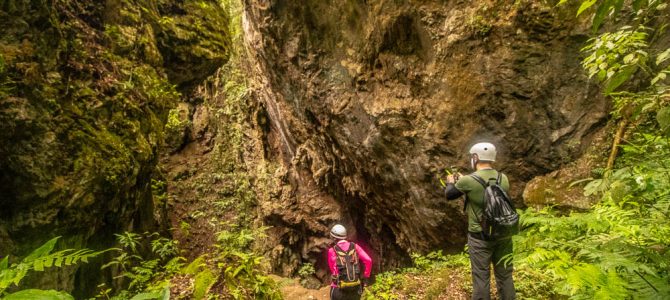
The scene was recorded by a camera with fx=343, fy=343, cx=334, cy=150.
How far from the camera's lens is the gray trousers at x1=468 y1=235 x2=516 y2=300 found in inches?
158

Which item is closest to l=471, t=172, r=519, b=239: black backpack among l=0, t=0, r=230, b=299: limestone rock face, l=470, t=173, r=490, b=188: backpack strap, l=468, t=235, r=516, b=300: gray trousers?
l=470, t=173, r=490, b=188: backpack strap

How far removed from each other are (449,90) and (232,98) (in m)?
11.2

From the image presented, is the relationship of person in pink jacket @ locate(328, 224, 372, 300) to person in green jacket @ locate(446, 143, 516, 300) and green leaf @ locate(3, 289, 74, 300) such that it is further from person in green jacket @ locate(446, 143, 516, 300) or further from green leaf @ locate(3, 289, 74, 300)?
green leaf @ locate(3, 289, 74, 300)

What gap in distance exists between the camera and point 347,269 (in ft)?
18.1

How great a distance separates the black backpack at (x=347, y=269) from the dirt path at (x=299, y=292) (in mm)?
5463

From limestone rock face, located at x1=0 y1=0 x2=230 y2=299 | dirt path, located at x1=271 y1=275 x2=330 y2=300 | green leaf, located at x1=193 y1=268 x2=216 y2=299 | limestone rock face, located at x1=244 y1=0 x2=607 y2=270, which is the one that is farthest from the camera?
dirt path, located at x1=271 y1=275 x2=330 y2=300

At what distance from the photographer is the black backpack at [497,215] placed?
3.68 meters

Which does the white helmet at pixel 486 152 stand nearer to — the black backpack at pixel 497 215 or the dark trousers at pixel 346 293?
the black backpack at pixel 497 215

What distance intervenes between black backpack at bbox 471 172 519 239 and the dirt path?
7.90 metres

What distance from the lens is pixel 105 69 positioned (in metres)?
5.34

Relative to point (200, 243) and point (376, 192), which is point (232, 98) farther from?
point (376, 192)

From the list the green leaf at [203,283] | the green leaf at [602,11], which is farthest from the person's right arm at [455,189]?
the green leaf at [203,283]

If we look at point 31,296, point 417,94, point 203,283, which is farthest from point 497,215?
point 417,94

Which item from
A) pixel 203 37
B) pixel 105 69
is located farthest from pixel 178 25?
pixel 105 69
